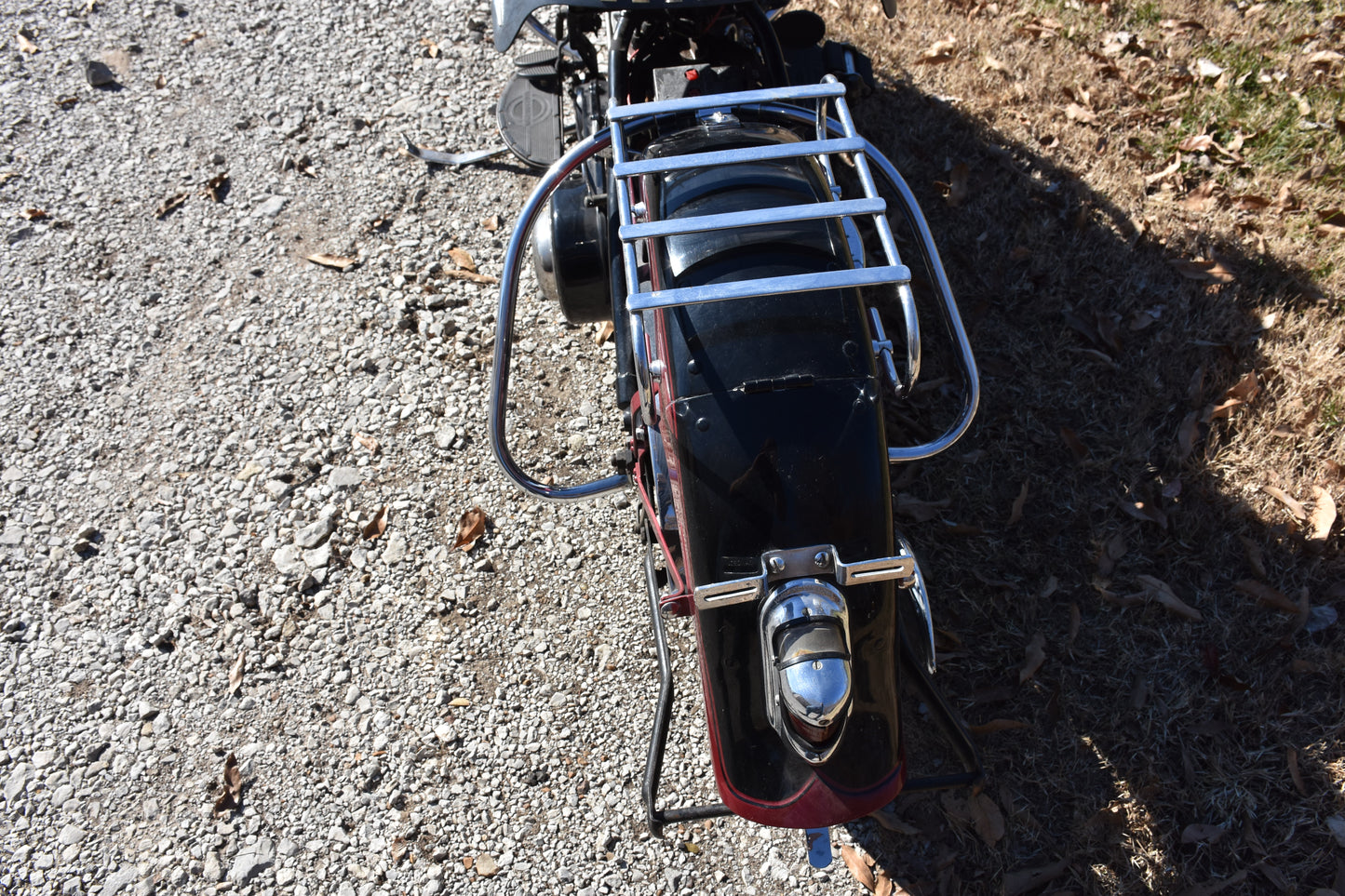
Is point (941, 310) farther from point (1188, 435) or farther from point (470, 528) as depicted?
point (470, 528)

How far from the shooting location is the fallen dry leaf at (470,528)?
3271mm

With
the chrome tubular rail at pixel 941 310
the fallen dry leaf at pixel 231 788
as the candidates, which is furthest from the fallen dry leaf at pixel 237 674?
the chrome tubular rail at pixel 941 310

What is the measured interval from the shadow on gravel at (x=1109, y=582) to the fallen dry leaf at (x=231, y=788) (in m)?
1.98

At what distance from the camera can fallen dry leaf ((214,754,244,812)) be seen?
2789 mm

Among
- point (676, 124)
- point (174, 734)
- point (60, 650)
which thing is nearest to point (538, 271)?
point (676, 124)

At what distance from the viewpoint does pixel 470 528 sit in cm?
329

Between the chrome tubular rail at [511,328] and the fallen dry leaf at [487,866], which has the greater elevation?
the chrome tubular rail at [511,328]

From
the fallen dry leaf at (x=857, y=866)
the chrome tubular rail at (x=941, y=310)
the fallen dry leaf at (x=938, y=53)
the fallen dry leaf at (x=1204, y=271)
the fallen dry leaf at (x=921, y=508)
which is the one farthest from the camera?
the fallen dry leaf at (x=938, y=53)

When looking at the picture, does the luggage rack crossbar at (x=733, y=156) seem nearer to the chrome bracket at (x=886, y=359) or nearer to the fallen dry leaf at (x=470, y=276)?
the chrome bracket at (x=886, y=359)

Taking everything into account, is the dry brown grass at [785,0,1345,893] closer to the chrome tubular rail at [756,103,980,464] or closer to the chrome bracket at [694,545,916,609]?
the chrome tubular rail at [756,103,980,464]

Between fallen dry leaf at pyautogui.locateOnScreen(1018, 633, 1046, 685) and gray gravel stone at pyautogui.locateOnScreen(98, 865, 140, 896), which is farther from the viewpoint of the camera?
fallen dry leaf at pyautogui.locateOnScreen(1018, 633, 1046, 685)

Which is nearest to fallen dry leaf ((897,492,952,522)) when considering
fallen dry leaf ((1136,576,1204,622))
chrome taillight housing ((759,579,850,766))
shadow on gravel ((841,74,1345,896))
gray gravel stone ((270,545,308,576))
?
shadow on gravel ((841,74,1345,896))

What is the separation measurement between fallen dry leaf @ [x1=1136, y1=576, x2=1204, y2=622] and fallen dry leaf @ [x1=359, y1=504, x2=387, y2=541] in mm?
2758

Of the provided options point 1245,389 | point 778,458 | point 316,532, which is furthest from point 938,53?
point 316,532
